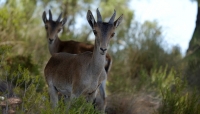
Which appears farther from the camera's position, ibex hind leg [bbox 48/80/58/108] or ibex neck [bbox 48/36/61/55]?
ibex neck [bbox 48/36/61/55]

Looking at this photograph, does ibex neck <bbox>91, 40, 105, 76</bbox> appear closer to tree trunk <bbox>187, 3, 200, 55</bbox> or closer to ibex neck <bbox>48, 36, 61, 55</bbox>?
ibex neck <bbox>48, 36, 61, 55</bbox>

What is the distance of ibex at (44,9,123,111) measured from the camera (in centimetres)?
798

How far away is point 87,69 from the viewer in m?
8.27

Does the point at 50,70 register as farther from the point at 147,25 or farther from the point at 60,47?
the point at 147,25

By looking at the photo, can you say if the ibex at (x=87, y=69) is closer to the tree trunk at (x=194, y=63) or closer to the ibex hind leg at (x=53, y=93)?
the ibex hind leg at (x=53, y=93)

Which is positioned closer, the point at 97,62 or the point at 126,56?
the point at 97,62

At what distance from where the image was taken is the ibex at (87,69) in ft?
26.2

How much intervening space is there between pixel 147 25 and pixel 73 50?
7409 millimetres

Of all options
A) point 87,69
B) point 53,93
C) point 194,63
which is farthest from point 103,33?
point 194,63

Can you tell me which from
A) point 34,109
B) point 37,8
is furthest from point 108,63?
point 37,8

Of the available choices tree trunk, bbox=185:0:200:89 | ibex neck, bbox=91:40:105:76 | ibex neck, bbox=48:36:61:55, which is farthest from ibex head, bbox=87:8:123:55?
tree trunk, bbox=185:0:200:89

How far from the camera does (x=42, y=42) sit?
18.7 m

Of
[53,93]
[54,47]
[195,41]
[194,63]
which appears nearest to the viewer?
[53,93]

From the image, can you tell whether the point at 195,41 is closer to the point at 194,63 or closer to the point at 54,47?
the point at 194,63
